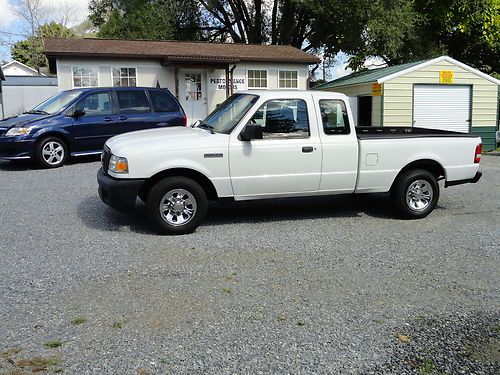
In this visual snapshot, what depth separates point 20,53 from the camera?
52.2 meters

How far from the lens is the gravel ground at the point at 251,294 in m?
3.50

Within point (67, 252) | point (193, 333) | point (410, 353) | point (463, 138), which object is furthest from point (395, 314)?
point (463, 138)

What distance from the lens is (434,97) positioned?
55.5 ft

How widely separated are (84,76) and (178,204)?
13158 mm

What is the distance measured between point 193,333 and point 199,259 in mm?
1771

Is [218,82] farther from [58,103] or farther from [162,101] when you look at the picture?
[58,103]

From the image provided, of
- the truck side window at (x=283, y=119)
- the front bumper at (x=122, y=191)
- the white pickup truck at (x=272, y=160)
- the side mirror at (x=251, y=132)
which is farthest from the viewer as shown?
the truck side window at (x=283, y=119)

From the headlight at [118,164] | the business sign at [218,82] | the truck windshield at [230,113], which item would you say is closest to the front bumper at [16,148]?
the truck windshield at [230,113]

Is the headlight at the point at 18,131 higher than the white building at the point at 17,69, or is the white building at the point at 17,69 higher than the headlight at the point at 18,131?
the white building at the point at 17,69

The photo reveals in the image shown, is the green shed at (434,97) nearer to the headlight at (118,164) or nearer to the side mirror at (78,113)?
the side mirror at (78,113)

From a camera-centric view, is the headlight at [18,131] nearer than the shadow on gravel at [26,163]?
Yes

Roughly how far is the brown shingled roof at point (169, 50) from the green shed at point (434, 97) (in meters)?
4.40

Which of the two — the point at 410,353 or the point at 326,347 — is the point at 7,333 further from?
the point at 410,353

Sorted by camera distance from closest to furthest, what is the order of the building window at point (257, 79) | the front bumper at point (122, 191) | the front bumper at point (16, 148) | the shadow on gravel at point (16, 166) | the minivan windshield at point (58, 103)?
1. the front bumper at point (122, 191)
2. the front bumper at point (16, 148)
3. the shadow on gravel at point (16, 166)
4. the minivan windshield at point (58, 103)
5. the building window at point (257, 79)
